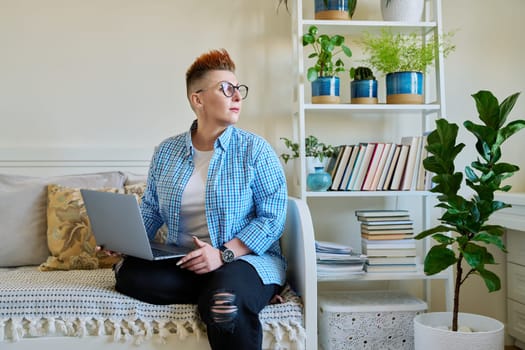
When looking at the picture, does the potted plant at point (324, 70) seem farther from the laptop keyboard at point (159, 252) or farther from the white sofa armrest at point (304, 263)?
the laptop keyboard at point (159, 252)

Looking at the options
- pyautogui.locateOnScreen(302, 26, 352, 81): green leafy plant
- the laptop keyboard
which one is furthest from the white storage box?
pyautogui.locateOnScreen(302, 26, 352, 81): green leafy plant

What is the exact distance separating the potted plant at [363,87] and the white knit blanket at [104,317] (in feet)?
3.18

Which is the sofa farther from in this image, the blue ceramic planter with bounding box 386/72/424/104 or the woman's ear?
the blue ceramic planter with bounding box 386/72/424/104

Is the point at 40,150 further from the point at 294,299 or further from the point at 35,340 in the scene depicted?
the point at 294,299

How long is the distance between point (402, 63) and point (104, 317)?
4.88 ft

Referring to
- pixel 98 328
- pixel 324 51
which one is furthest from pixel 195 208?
pixel 324 51

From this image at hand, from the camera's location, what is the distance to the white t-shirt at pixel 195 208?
1884mm

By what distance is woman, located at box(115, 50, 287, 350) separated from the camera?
5.36ft

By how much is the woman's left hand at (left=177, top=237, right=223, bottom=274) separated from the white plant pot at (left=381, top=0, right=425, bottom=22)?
125 centimetres

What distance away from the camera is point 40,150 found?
2414mm

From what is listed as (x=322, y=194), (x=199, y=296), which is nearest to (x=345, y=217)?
(x=322, y=194)

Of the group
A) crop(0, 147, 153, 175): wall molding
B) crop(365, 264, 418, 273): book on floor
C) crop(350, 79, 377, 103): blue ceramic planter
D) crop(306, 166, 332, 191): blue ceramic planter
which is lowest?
crop(365, 264, 418, 273): book on floor

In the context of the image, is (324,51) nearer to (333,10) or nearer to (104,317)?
(333,10)

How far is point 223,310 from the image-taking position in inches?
61.3
